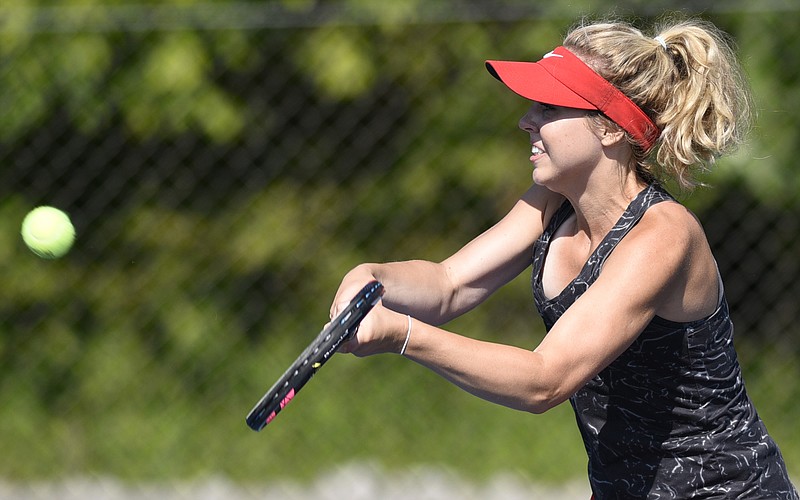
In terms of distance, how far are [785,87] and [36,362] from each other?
3447mm

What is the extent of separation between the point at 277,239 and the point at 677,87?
2.87m

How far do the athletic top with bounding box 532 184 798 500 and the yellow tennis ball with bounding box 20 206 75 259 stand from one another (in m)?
2.53

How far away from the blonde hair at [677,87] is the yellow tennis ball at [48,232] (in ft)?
8.62

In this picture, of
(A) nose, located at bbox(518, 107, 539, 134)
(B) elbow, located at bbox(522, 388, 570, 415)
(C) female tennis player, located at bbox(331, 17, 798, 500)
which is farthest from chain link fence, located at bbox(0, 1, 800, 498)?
(B) elbow, located at bbox(522, 388, 570, 415)

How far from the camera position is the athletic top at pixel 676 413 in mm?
2547

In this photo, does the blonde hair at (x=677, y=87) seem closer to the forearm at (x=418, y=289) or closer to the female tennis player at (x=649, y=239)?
the female tennis player at (x=649, y=239)

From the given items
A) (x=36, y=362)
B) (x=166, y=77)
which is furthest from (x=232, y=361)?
(x=166, y=77)

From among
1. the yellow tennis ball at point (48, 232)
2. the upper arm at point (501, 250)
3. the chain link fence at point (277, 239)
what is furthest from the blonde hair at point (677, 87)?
the yellow tennis ball at point (48, 232)

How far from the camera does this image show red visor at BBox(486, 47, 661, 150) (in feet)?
8.32

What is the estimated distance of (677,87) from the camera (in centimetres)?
261

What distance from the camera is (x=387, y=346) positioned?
2.12m

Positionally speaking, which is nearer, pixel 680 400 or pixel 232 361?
pixel 680 400

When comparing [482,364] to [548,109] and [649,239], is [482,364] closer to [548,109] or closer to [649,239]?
[649,239]

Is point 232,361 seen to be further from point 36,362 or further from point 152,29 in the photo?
point 152,29
